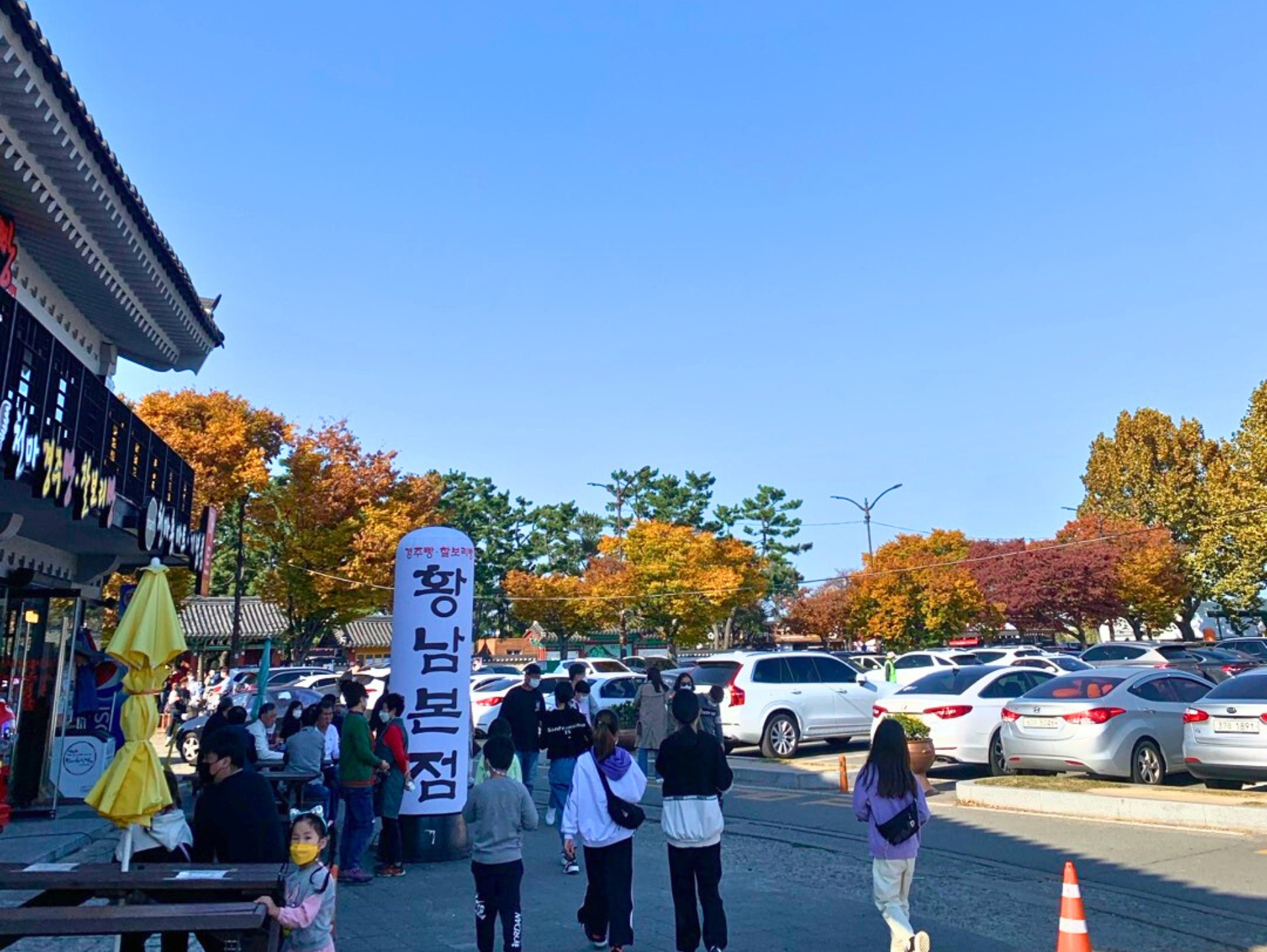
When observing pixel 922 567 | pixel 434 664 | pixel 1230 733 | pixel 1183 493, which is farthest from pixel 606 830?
pixel 1183 493

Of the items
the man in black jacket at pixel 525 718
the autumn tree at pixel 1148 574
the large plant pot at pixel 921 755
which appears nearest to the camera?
the man in black jacket at pixel 525 718

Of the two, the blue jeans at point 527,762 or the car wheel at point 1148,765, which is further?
the car wheel at point 1148,765

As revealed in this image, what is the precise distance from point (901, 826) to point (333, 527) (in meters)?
36.4

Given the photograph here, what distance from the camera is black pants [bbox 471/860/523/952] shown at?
249 inches

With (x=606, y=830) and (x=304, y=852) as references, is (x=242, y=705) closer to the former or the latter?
(x=606, y=830)

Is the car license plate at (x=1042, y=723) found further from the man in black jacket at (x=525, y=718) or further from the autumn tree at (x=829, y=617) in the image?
the autumn tree at (x=829, y=617)

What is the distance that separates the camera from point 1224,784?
46.8 feet

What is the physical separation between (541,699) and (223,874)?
7065 mm

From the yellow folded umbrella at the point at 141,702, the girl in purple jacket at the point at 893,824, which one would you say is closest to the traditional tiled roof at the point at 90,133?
the yellow folded umbrella at the point at 141,702

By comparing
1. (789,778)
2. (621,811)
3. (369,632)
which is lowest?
(789,778)

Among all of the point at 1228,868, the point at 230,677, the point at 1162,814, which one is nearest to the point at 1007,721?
the point at 1162,814

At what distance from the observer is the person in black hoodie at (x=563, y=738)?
11.1 meters

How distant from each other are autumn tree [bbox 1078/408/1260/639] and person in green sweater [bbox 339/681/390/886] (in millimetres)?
50355

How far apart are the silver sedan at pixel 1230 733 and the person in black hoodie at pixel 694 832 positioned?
8.58m
